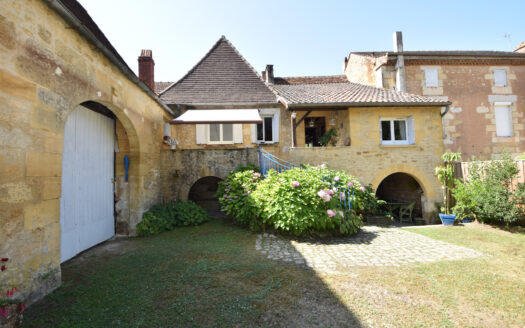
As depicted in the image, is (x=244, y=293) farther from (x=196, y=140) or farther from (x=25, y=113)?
(x=196, y=140)

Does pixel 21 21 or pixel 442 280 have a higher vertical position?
pixel 21 21

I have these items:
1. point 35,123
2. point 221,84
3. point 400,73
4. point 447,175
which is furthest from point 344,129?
point 35,123

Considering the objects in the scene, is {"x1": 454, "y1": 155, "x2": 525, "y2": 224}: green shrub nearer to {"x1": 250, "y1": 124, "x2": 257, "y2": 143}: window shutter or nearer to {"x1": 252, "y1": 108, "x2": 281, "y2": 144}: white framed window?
{"x1": 252, "y1": 108, "x2": 281, "y2": 144}: white framed window

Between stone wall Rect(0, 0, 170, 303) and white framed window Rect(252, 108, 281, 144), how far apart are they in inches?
254

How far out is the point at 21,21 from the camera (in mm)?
2664

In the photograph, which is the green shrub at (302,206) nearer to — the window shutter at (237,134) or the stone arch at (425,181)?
the window shutter at (237,134)

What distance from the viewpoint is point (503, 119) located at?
12.2 meters

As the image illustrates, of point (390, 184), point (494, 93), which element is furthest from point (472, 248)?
point (494, 93)

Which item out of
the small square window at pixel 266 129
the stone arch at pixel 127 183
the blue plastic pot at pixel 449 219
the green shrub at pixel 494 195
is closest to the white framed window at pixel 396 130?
the green shrub at pixel 494 195

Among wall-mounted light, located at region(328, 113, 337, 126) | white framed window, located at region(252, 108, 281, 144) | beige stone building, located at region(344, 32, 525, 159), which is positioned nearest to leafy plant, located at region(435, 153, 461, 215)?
beige stone building, located at region(344, 32, 525, 159)

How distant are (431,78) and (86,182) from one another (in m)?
15.9

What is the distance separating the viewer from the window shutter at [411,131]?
30.7 ft

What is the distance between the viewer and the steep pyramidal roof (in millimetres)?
9844

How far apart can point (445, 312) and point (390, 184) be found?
10.5m
